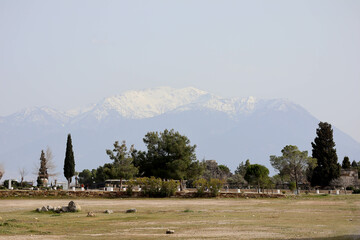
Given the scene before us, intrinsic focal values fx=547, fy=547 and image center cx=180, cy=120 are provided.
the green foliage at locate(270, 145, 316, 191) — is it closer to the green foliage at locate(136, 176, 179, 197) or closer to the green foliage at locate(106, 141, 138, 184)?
the green foliage at locate(106, 141, 138, 184)

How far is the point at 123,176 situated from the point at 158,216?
41839 mm

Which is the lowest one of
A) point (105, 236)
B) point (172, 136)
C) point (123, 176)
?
point (105, 236)

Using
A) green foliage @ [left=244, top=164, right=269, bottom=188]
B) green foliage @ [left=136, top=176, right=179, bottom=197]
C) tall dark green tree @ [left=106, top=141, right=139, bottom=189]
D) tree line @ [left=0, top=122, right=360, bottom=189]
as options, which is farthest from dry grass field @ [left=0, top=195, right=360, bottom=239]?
green foliage @ [left=244, top=164, right=269, bottom=188]

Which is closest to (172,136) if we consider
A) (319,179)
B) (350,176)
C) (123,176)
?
(123,176)

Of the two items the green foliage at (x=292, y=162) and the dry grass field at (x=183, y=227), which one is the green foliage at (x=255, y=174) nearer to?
the green foliage at (x=292, y=162)

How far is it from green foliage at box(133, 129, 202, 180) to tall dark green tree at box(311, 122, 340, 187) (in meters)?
24.5

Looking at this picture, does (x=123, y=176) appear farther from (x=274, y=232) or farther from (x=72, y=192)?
(x=274, y=232)

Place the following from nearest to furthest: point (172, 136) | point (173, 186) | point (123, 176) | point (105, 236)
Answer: point (105, 236) → point (173, 186) → point (123, 176) → point (172, 136)

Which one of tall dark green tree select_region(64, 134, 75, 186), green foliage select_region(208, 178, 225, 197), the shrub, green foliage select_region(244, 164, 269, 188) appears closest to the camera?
the shrub

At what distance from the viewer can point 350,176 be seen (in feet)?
325

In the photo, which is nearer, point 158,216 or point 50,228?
point 50,228

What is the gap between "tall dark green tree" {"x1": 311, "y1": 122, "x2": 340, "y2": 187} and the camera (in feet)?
295

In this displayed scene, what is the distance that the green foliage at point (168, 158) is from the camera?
7475cm

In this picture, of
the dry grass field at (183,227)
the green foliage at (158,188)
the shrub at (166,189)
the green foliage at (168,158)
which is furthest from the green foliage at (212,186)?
the dry grass field at (183,227)
